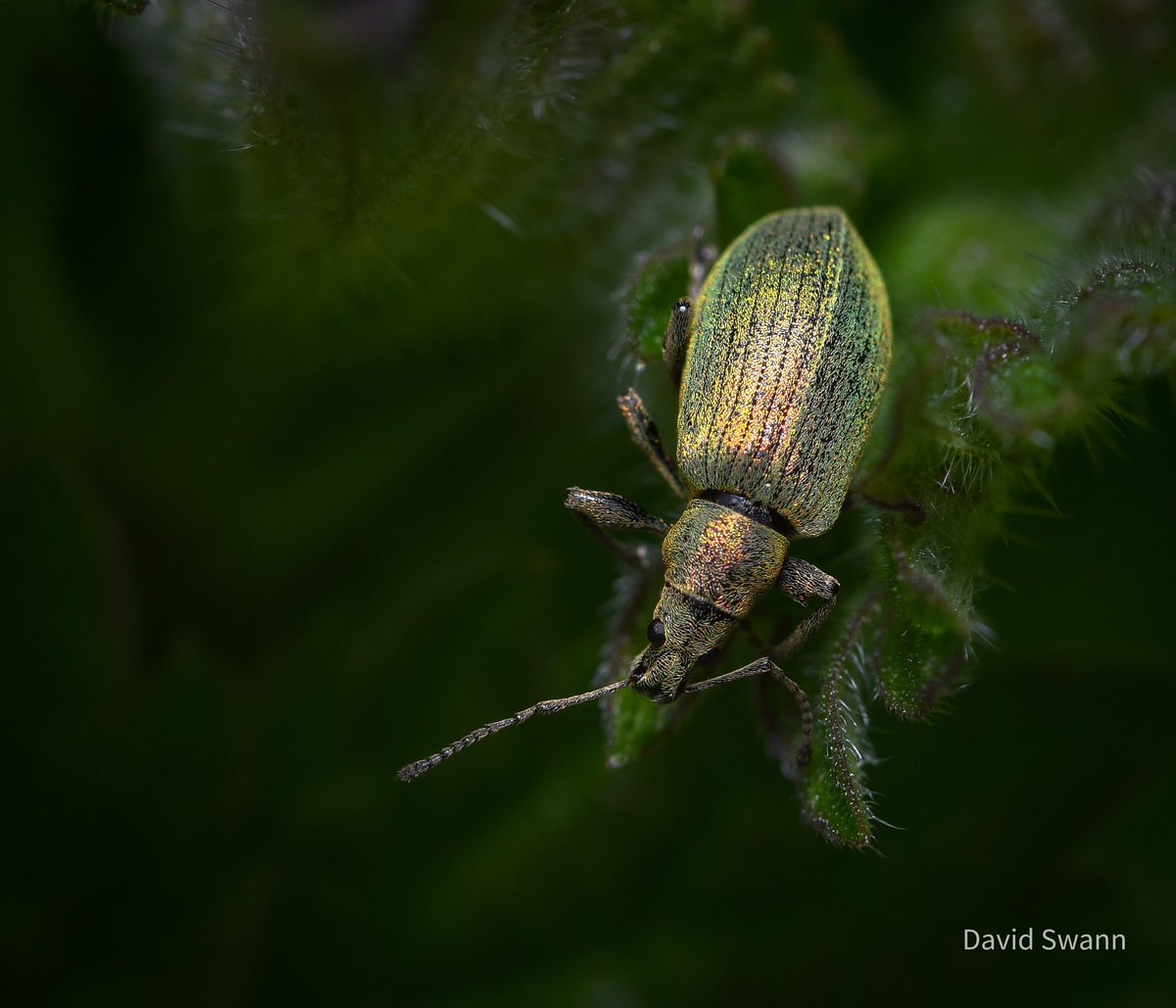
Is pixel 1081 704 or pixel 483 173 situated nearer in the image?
pixel 483 173

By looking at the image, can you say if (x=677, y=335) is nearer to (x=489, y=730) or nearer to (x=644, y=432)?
(x=644, y=432)

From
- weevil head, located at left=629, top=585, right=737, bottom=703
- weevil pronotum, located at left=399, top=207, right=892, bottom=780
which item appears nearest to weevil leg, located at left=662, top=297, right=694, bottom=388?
weevil pronotum, located at left=399, top=207, right=892, bottom=780

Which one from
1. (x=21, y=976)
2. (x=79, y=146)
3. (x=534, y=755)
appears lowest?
(x=21, y=976)

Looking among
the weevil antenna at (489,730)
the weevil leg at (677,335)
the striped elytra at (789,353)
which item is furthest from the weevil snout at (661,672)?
the weevil leg at (677,335)

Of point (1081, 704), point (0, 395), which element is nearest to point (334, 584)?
point (0, 395)

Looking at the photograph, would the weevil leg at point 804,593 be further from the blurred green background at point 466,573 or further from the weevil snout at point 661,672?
the weevil snout at point 661,672

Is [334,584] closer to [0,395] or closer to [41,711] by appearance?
[41,711]

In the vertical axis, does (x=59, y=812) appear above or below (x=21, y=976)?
above

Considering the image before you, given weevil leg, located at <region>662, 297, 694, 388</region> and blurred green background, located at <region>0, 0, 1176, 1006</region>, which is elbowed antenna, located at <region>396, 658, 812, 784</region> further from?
weevil leg, located at <region>662, 297, 694, 388</region>

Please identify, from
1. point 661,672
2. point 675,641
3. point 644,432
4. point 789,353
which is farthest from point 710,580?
point 789,353
